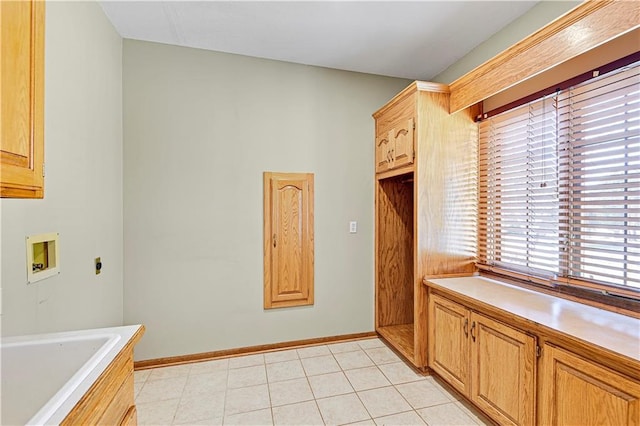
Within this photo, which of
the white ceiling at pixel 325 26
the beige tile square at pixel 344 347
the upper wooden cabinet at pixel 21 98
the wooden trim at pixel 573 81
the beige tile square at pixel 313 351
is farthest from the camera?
the beige tile square at pixel 344 347

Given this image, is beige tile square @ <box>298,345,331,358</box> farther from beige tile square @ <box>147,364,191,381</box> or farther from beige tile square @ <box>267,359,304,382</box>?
beige tile square @ <box>147,364,191,381</box>

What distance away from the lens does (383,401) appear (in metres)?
2.19

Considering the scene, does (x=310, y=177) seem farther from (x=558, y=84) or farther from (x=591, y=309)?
(x=591, y=309)

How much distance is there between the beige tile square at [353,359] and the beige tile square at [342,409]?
0.42 metres

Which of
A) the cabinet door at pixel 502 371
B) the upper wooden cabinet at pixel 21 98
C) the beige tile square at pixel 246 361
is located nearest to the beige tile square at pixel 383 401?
the cabinet door at pixel 502 371

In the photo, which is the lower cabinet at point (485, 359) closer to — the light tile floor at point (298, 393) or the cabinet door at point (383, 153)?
the light tile floor at point (298, 393)

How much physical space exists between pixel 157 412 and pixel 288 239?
166 centimetres

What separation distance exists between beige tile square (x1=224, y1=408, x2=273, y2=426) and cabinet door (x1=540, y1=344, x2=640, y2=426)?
1.59 meters

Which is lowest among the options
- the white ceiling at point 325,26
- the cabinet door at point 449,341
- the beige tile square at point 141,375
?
the beige tile square at point 141,375

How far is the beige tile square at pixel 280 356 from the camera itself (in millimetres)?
2781

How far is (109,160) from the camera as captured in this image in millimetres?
2357

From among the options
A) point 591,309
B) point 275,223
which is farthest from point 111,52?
point 591,309

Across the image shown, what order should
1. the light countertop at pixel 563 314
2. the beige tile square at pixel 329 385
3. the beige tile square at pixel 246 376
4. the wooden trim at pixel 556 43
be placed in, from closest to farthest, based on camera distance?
the light countertop at pixel 563 314, the wooden trim at pixel 556 43, the beige tile square at pixel 329 385, the beige tile square at pixel 246 376

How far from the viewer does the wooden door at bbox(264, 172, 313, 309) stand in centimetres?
294
